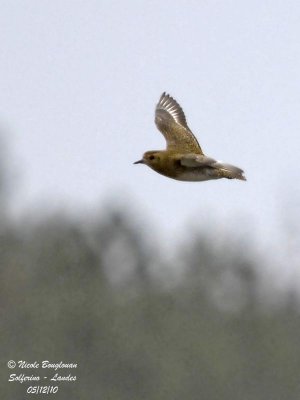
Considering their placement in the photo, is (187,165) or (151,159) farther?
(151,159)

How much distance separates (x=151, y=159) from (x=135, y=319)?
172 ft

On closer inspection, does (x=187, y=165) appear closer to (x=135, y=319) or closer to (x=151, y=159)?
(x=151, y=159)

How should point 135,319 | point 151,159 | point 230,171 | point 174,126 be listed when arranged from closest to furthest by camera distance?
point 230,171 < point 151,159 < point 174,126 < point 135,319

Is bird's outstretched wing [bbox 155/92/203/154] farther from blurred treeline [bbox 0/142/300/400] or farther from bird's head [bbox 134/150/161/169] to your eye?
blurred treeline [bbox 0/142/300/400]

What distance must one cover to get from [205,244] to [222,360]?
2162 centimetres

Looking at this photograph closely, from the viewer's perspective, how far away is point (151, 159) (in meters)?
34.2

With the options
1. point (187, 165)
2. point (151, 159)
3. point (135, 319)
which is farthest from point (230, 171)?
point (135, 319)

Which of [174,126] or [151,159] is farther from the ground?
[174,126]

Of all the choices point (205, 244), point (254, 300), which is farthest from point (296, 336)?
point (205, 244)

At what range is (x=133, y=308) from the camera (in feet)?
287

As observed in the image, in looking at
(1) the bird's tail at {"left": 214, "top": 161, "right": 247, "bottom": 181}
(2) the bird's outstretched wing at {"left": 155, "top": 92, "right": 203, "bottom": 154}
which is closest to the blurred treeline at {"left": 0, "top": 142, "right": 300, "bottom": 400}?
(2) the bird's outstretched wing at {"left": 155, "top": 92, "right": 203, "bottom": 154}

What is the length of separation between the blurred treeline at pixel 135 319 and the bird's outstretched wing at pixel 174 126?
108 ft

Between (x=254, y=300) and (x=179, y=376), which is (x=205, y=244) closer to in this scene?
(x=254, y=300)

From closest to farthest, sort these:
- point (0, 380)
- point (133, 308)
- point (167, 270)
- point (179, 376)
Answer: point (0, 380) < point (179, 376) < point (133, 308) < point (167, 270)
